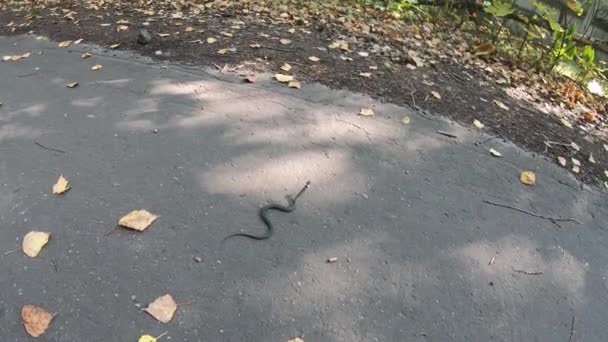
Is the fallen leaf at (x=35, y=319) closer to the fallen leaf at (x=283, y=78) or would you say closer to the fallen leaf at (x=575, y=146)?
the fallen leaf at (x=283, y=78)

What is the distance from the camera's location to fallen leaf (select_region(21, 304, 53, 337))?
6.26 feet

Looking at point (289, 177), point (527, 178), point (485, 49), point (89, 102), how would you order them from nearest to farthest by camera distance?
point (289, 177) < point (527, 178) < point (89, 102) < point (485, 49)

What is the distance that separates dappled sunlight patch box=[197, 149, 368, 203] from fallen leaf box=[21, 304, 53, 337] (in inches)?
41.3

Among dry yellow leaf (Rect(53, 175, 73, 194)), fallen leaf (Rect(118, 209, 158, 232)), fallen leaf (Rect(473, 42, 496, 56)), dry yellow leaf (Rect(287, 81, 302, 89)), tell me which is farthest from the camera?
fallen leaf (Rect(473, 42, 496, 56))

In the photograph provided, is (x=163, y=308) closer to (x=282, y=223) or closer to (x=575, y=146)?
(x=282, y=223)

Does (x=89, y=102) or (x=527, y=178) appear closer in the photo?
(x=527, y=178)

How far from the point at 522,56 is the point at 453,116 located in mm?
2105

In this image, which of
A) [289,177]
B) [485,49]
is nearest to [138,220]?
[289,177]

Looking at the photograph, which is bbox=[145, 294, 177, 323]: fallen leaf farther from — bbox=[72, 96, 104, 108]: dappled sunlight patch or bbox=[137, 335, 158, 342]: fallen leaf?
bbox=[72, 96, 104, 108]: dappled sunlight patch

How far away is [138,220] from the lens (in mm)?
2457

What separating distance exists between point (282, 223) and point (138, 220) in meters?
0.77

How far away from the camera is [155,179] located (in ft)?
9.11

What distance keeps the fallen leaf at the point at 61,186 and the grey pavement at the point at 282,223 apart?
4 centimetres

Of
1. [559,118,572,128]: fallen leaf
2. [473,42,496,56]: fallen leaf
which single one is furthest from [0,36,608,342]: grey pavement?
[473,42,496,56]: fallen leaf
